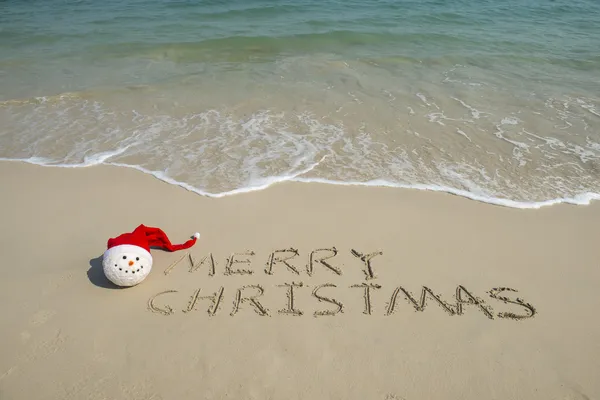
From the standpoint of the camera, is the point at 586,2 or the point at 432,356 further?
the point at 586,2

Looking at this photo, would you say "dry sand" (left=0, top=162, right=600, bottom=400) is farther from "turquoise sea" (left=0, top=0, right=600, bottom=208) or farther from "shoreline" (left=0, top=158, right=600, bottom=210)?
"turquoise sea" (left=0, top=0, right=600, bottom=208)

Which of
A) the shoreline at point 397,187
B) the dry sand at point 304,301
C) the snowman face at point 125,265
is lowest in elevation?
the dry sand at point 304,301

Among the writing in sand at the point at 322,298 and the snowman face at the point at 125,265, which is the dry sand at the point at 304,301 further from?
the snowman face at the point at 125,265

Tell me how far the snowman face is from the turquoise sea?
1603 millimetres

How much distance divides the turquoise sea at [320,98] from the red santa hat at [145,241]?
1.09 meters

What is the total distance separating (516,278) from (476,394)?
1355 millimetres

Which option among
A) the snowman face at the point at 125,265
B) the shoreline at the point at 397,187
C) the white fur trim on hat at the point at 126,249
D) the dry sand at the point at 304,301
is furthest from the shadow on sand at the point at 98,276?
the shoreline at the point at 397,187

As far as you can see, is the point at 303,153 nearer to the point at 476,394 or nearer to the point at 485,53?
the point at 476,394

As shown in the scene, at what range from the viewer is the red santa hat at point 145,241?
12.0ft

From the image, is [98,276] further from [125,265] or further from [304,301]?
[304,301]

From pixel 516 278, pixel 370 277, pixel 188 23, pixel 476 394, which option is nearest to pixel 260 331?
pixel 370 277

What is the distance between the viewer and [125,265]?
350 centimetres

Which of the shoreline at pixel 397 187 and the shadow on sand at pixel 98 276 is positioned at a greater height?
the shoreline at pixel 397 187

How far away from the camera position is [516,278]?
383cm
